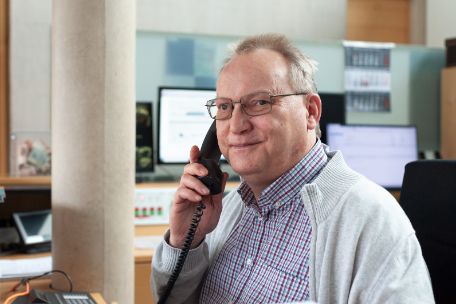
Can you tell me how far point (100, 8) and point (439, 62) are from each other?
3.10 m

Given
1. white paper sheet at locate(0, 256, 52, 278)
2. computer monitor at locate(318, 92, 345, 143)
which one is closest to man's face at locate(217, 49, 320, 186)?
white paper sheet at locate(0, 256, 52, 278)

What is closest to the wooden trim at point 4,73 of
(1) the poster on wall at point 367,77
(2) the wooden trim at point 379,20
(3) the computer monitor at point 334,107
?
(3) the computer monitor at point 334,107

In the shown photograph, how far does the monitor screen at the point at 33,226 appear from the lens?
2412mm

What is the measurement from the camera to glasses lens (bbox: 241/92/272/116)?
4.62 ft

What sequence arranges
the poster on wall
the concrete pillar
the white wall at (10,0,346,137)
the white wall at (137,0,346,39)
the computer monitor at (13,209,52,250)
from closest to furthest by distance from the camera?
1. the concrete pillar
2. the computer monitor at (13,209,52,250)
3. the poster on wall
4. the white wall at (10,0,346,137)
5. the white wall at (137,0,346,39)

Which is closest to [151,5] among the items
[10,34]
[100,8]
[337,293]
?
[10,34]

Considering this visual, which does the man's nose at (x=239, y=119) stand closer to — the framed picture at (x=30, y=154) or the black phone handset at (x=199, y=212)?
the black phone handset at (x=199, y=212)

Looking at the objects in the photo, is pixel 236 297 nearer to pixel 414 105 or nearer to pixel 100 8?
pixel 100 8

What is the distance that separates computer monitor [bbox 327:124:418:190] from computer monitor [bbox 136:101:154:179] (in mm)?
1027

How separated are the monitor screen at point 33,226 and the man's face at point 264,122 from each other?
4.02ft

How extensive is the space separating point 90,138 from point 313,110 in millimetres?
720

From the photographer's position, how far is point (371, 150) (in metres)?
3.82

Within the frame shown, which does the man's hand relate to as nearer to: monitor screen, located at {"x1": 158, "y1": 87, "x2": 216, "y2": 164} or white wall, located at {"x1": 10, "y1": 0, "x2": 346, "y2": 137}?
monitor screen, located at {"x1": 158, "y1": 87, "x2": 216, "y2": 164}

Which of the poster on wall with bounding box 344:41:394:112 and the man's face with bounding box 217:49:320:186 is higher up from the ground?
the poster on wall with bounding box 344:41:394:112
